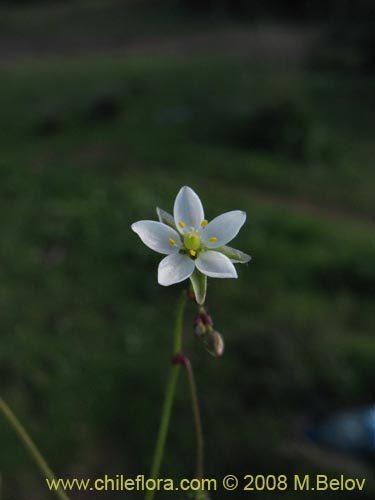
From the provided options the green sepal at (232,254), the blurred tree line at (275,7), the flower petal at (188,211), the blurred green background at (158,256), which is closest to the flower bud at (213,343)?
the green sepal at (232,254)

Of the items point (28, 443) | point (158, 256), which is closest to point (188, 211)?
point (28, 443)

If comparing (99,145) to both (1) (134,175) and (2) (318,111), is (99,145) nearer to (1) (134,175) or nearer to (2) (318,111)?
(1) (134,175)

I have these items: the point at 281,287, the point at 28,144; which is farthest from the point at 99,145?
the point at 281,287

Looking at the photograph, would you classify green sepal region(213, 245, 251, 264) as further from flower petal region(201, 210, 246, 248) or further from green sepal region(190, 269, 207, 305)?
green sepal region(190, 269, 207, 305)

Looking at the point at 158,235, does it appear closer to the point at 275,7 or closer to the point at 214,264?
the point at 214,264

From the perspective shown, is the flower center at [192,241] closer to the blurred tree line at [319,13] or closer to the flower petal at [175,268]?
the flower petal at [175,268]
